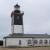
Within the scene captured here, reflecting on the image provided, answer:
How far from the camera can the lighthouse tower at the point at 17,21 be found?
38.4 m

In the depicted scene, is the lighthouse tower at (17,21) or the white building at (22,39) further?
the lighthouse tower at (17,21)

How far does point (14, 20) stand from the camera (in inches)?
1538

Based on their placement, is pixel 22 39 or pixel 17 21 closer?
pixel 22 39

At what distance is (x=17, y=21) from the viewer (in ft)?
129

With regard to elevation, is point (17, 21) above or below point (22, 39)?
above

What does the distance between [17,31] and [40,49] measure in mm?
16192

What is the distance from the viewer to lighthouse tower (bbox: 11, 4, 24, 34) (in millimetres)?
38375

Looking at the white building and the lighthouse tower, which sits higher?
the lighthouse tower

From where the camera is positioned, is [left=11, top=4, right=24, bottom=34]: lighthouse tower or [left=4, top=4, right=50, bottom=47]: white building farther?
[left=11, top=4, right=24, bottom=34]: lighthouse tower

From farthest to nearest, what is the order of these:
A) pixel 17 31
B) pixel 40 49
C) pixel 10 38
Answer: pixel 17 31 → pixel 10 38 → pixel 40 49

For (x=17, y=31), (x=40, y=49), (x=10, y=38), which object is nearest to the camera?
(x=40, y=49)

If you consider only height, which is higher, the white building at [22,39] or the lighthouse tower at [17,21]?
the lighthouse tower at [17,21]

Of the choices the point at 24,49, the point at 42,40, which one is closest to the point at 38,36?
the point at 42,40

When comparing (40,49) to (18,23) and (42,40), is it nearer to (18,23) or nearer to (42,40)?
(42,40)
